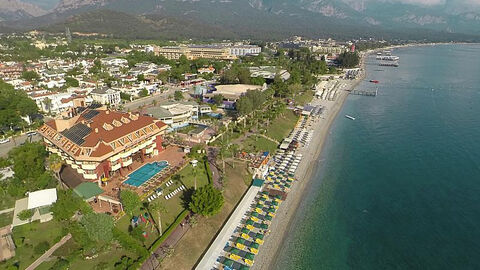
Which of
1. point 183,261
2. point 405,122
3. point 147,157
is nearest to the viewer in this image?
point 183,261

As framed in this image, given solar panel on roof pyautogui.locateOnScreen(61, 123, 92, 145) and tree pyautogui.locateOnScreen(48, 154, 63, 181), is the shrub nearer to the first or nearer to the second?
tree pyautogui.locateOnScreen(48, 154, 63, 181)

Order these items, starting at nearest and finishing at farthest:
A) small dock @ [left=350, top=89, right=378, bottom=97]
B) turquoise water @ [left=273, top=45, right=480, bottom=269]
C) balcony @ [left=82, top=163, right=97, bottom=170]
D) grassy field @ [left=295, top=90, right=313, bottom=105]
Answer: turquoise water @ [left=273, top=45, right=480, bottom=269] → balcony @ [left=82, top=163, right=97, bottom=170] → grassy field @ [left=295, top=90, right=313, bottom=105] → small dock @ [left=350, top=89, right=378, bottom=97]

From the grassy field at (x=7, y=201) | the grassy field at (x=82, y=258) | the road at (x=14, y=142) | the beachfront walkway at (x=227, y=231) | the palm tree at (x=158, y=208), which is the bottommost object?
the beachfront walkway at (x=227, y=231)

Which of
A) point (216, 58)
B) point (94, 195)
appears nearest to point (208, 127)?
point (94, 195)

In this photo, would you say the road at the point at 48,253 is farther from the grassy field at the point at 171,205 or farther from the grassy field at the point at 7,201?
the grassy field at the point at 7,201

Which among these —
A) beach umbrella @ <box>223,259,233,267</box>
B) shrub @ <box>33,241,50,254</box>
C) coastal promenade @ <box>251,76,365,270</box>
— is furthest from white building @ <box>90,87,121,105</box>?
beach umbrella @ <box>223,259,233,267</box>

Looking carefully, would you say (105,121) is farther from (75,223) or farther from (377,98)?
(377,98)

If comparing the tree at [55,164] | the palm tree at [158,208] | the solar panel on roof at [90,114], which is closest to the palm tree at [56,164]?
the tree at [55,164]
